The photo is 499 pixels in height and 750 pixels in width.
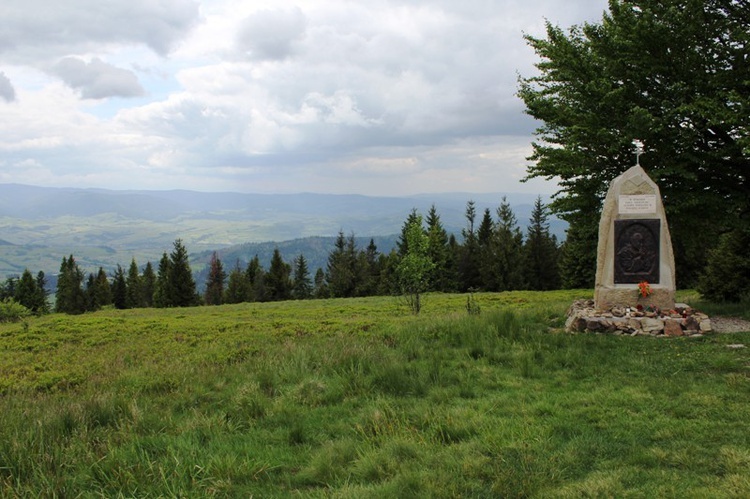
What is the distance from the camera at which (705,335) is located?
11453mm

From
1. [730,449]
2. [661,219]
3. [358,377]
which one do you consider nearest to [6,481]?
[358,377]

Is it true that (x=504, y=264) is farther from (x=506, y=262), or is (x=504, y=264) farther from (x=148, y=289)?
(x=148, y=289)

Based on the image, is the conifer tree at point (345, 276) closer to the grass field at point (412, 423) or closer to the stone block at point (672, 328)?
the grass field at point (412, 423)

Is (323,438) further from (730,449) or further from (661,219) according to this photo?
(661,219)

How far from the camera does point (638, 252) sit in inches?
540

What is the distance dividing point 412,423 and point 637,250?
10.5m

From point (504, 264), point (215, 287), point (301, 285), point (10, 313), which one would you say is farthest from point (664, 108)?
point (215, 287)

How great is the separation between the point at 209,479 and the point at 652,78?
1661 cm

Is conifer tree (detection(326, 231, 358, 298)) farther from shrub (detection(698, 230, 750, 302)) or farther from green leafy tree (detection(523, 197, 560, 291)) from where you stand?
shrub (detection(698, 230, 750, 302))

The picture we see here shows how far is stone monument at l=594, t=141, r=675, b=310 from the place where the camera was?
13516 millimetres

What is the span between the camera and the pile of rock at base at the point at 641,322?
11.9 m

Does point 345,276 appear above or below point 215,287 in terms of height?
above

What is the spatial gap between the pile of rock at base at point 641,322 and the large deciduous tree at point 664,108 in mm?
3364

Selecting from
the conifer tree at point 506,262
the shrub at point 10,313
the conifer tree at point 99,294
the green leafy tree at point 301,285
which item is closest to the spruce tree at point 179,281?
the green leafy tree at point 301,285
